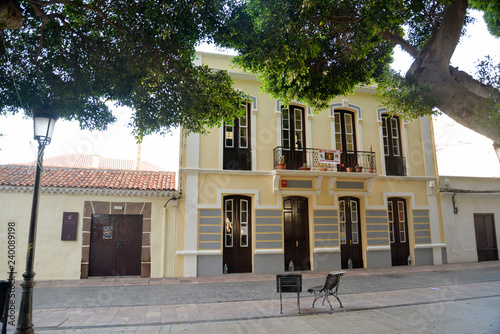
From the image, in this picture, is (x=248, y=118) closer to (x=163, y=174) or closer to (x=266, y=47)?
(x=163, y=174)

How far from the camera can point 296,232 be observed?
41.9ft

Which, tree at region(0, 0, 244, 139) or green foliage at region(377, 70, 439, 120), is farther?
tree at region(0, 0, 244, 139)

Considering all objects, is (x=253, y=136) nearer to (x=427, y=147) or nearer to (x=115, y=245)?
(x=115, y=245)

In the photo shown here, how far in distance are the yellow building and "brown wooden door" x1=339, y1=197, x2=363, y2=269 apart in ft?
0.13

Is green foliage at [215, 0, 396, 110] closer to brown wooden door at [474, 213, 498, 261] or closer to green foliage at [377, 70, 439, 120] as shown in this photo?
green foliage at [377, 70, 439, 120]

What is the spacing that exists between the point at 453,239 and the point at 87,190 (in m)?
14.7

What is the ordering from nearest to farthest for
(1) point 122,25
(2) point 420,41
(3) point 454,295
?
1. (1) point 122,25
2. (2) point 420,41
3. (3) point 454,295

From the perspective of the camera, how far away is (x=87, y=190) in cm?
1108

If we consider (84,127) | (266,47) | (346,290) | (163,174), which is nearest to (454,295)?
(346,290)

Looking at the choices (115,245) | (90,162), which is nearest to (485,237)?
(115,245)

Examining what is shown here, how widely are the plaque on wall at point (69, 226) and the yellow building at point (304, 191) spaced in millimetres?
3359

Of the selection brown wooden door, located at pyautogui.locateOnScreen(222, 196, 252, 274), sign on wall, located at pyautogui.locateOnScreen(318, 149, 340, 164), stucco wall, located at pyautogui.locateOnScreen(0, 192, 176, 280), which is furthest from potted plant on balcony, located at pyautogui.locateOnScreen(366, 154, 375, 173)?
stucco wall, located at pyautogui.locateOnScreen(0, 192, 176, 280)

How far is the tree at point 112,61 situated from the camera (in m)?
6.28

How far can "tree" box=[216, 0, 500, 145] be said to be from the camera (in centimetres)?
508
